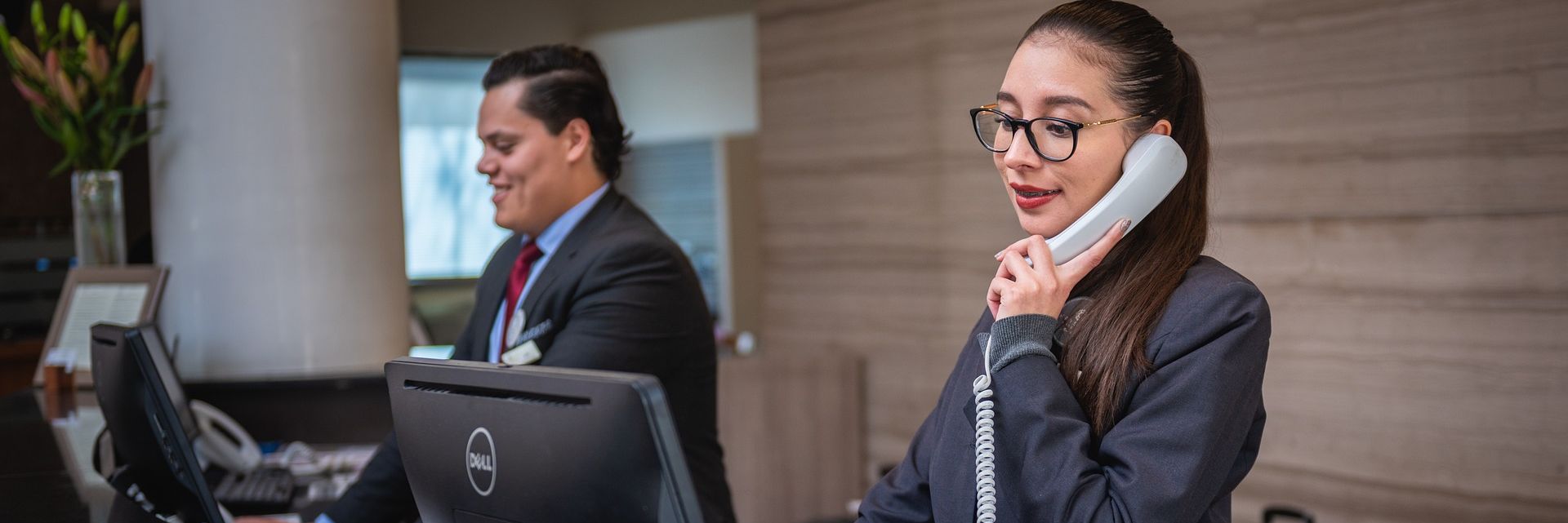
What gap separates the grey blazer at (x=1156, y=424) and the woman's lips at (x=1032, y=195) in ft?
0.49

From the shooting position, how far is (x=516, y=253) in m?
2.47

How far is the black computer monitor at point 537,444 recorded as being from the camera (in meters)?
0.93

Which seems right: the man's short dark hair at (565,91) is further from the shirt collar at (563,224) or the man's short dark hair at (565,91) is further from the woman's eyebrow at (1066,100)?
the woman's eyebrow at (1066,100)

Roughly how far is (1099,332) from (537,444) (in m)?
0.60

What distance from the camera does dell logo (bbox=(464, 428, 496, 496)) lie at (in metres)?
1.06

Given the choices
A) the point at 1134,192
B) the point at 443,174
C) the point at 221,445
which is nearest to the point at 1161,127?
the point at 1134,192

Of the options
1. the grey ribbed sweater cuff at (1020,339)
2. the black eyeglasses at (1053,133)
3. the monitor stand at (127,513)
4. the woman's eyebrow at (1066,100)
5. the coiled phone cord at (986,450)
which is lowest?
the monitor stand at (127,513)

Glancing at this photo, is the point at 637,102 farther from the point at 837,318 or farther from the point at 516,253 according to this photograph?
the point at 516,253

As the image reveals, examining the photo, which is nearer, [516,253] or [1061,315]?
[1061,315]

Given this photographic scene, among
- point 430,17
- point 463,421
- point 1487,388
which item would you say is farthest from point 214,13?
point 430,17

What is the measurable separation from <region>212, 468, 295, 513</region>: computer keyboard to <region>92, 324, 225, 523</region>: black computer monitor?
1.26 ft

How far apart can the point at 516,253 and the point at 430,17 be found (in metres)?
5.73

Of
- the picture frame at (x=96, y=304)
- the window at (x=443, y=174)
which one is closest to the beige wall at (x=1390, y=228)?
the picture frame at (x=96, y=304)

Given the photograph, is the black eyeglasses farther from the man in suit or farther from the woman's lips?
the man in suit
